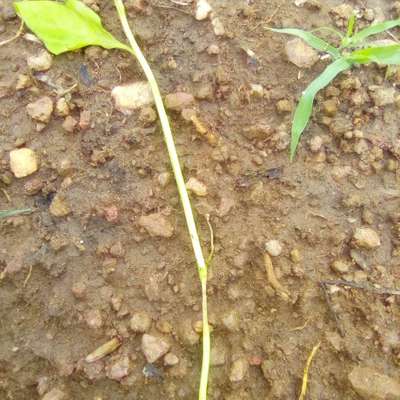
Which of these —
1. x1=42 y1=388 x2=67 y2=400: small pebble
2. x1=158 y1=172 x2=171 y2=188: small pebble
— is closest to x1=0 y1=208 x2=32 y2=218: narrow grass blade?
x1=158 y1=172 x2=171 y2=188: small pebble

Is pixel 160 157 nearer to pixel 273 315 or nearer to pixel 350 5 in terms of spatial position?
pixel 273 315

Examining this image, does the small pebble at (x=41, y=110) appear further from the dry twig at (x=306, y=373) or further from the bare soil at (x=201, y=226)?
the dry twig at (x=306, y=373)

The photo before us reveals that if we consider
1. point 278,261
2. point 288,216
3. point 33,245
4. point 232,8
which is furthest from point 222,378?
point 232,8

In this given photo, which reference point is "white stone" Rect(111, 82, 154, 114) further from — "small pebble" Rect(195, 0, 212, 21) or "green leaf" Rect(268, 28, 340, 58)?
"green leaf" Rect(268, 28, 340, 58)

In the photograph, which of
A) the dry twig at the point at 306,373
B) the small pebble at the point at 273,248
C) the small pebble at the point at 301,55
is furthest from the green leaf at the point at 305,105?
the dry twig at the point at 306,373

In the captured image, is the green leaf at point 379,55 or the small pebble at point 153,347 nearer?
the small pebble at point 153,347

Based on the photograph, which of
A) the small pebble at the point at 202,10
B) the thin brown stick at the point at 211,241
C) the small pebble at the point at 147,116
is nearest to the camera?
the thin brown stick at the point at 211,241
